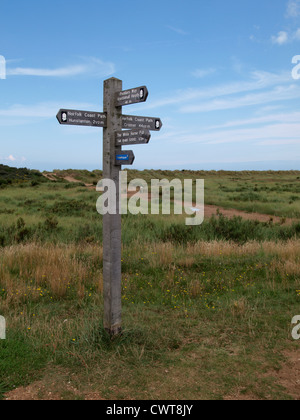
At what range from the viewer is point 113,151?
14.9ft

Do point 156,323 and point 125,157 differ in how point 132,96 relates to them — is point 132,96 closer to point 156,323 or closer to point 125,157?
point 125,157

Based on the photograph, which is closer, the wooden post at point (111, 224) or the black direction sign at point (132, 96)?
the black direction sign at point (132, 96)

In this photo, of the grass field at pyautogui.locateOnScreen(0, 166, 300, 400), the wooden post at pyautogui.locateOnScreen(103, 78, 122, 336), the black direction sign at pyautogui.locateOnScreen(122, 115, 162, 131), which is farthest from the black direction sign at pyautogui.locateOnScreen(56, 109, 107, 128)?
the grass field at pyautogui.locateOnScreen(0, 166, 300, 400)

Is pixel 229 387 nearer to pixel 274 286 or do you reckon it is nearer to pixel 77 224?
pixel 274 286

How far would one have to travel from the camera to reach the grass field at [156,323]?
3.86 m

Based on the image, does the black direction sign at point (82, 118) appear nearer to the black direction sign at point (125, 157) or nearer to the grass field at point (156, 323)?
the black direction sign at point (125, 157)

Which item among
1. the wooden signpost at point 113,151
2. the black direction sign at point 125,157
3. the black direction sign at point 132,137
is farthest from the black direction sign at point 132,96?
the black direction sign at point 125,157

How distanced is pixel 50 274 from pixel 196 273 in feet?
10.5

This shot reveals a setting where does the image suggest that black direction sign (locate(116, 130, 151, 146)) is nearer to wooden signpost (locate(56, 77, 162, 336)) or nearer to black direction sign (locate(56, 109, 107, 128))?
wooden signpost (locate(56, 77, 162, 336))

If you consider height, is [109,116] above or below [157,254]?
above

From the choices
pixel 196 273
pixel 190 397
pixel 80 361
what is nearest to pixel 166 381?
pixel 190 397

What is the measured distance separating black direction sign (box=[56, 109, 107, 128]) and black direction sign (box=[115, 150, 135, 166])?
0.49m

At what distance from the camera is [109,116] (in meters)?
4.59

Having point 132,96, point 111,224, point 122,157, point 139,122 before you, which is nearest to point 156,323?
point 111,224
